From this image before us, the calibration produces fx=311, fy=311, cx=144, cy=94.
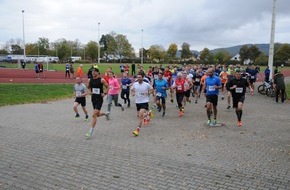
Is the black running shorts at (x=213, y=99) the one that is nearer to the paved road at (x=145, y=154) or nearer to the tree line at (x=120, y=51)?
the paved road at (x=145, y=154)

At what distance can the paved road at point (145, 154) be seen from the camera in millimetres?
5633

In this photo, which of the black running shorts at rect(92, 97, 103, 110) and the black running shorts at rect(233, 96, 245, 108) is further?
A: the black running shorts at rect(233, 96, 245, 108)

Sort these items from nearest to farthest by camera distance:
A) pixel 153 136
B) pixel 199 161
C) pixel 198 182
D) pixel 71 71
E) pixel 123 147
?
pixel 198 182 → pixel 199 161 → pixel 123 147 → pixel 153 136 → pixel 71 71

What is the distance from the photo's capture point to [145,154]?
7.36 m

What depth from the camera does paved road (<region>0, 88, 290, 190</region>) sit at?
222 inches

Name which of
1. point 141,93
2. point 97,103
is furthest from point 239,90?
point 97,103

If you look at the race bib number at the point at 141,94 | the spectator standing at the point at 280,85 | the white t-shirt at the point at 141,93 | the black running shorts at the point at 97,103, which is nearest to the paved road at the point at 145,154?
the black running shorts at the point at 97,103

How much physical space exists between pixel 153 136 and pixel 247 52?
11321cm

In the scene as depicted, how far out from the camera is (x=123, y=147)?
798cm

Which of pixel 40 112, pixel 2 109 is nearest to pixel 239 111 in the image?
pixel 40 112

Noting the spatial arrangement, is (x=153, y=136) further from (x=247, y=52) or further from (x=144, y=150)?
(x=247, y=52)

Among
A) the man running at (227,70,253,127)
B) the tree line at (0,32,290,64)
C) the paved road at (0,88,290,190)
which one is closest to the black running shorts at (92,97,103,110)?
the paved road at (0,88,290,190)

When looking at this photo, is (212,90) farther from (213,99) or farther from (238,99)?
(238,99)

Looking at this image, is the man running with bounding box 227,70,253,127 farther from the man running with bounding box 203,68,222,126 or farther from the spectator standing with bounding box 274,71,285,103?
the spectator standing with bounding box 274,71,285,103
